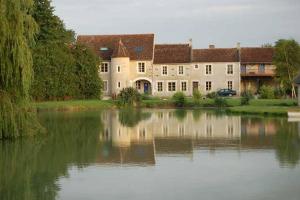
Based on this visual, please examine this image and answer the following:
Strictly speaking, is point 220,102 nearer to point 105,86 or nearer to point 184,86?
point 184,86

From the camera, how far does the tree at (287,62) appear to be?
5644 centimetres

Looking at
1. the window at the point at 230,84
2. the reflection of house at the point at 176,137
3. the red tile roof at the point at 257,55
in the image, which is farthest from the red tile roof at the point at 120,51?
the reflection of house at the point at 176,137

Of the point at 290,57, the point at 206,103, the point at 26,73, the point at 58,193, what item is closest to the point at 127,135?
the point at 26,73

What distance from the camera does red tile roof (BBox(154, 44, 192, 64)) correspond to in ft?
202

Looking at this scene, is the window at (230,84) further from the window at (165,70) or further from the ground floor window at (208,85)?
the window at (165,70)

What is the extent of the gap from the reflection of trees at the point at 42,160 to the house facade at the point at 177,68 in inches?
1278

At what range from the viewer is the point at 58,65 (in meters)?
51.4

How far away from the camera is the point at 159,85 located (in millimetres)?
62406

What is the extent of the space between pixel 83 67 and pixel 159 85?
11518 millimetres

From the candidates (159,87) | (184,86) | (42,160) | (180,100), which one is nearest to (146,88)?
(159,87)

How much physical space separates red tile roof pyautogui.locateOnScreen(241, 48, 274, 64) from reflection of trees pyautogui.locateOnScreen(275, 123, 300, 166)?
1272 inches

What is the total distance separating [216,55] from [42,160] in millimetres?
45159

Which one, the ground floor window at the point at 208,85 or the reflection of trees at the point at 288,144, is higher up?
the ground floor window at the point at 208,85

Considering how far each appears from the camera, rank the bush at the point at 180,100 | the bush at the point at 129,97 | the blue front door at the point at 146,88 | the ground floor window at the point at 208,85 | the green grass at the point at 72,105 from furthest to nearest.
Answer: the blue front door at the point at 146,88
the ground floor window at the point at 208,85
the bush at the point at 129,97
the bush at the point at 180,100
the green grass at the point at 72,105
